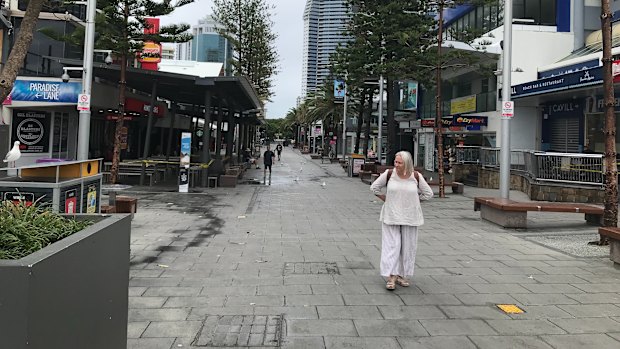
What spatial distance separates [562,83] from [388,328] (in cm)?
1653

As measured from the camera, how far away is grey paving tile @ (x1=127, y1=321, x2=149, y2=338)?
166 inches

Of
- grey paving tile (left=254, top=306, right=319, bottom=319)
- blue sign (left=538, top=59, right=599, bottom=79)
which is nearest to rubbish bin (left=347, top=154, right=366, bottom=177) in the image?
blue sign (left=538, top=59, right=599, bottom=79)

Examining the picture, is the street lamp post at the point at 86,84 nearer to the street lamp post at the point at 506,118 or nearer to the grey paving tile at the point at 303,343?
the grey paving tile at the point at 303,343

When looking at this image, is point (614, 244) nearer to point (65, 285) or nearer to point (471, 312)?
point (471, 312)

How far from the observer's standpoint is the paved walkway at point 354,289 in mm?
4316

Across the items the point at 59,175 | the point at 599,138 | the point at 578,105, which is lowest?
the point at 59,175

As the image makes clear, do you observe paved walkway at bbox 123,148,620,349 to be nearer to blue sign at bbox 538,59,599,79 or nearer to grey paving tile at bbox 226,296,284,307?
grey paving tile at bbox 226,296,284,307

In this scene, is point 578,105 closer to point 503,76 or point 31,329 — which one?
point 503,76

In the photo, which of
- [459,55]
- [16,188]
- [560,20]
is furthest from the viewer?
[560,20]

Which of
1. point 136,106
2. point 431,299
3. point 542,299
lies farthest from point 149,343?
point 136,106

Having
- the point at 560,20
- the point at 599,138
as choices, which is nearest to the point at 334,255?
the point at 599,138

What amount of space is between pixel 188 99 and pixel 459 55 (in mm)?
17237

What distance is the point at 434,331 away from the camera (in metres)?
4.44

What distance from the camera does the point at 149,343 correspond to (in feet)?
13.3
